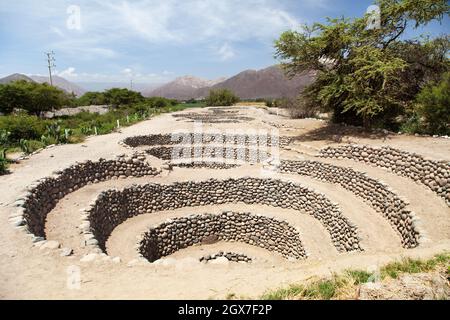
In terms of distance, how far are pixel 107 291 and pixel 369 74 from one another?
609 inches

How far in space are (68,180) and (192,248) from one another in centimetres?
583

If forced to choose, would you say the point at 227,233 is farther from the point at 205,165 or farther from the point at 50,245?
the point at 50,245

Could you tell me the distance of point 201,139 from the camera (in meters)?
21.5

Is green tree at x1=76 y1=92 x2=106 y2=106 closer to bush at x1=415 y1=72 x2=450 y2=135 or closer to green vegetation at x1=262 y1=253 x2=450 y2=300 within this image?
bush at x1=415 y1=72 x2=450 y2=135

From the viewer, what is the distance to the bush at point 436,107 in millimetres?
15664

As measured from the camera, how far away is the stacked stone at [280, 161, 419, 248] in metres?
9.85

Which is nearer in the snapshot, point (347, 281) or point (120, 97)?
point (347, 281)

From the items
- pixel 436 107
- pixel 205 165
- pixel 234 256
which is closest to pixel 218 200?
pixel 234 256

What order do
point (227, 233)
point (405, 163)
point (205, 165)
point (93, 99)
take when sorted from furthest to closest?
point (93, 99) → point (205, 165) → point (227, 233) → point (405, 163)

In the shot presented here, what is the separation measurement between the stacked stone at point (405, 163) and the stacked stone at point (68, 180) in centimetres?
976

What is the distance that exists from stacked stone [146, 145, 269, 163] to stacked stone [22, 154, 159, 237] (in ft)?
12.5

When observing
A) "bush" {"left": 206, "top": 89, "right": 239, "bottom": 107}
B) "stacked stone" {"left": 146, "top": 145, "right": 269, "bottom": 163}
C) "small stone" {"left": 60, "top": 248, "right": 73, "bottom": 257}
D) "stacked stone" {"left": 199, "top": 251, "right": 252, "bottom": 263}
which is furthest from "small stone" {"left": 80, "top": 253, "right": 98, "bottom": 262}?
"bush" {"left": 206, "top": 89, "right": 239, "bottom": 107}

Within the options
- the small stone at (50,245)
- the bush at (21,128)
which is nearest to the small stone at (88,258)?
the small stone at (50,245)
